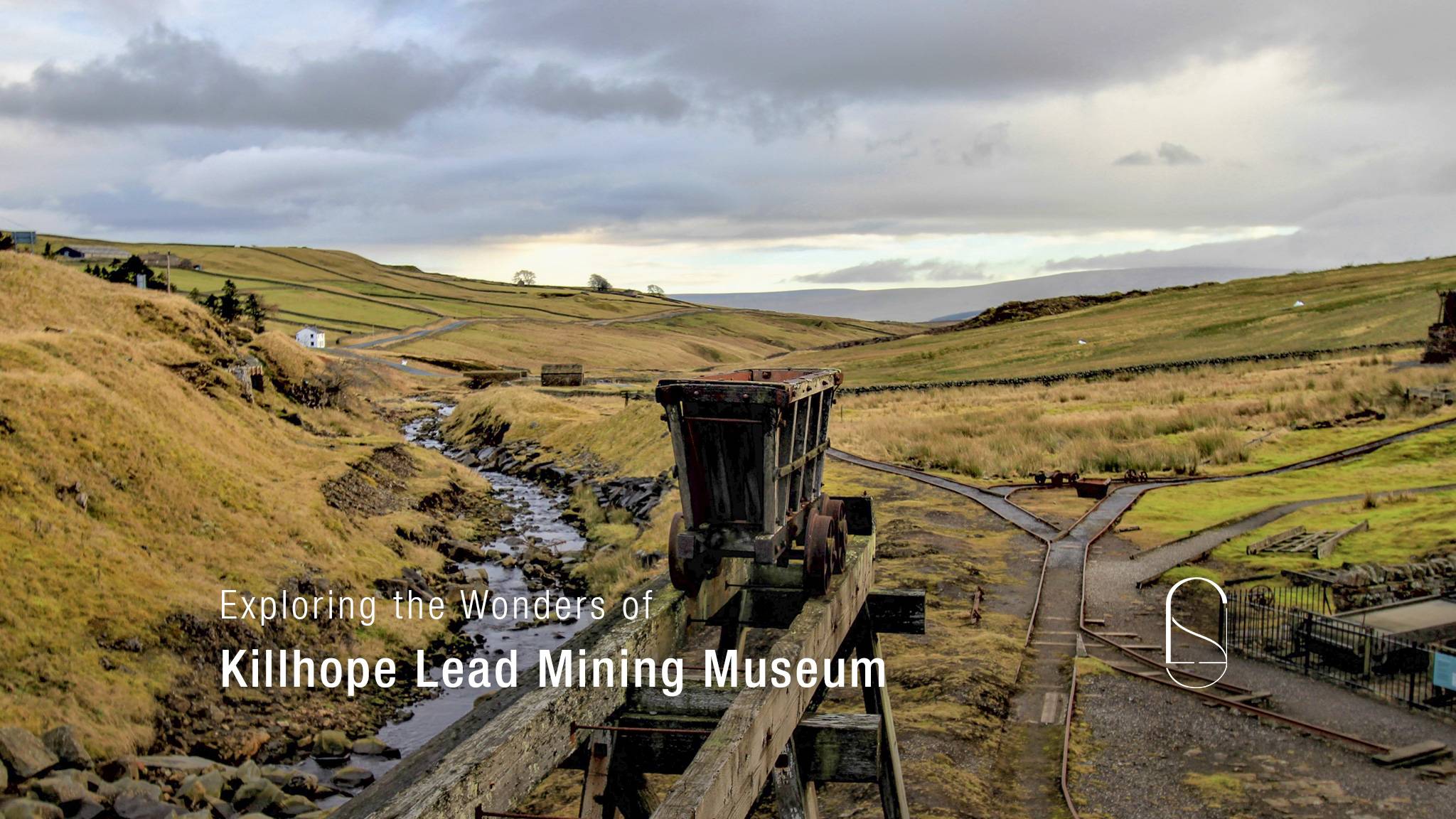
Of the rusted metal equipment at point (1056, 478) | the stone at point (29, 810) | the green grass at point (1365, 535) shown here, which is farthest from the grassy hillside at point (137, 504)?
the rusted metal equipment at point (1056, 478)

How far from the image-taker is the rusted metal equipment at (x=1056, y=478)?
36781mm

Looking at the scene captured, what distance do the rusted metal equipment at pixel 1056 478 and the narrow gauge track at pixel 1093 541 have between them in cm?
114

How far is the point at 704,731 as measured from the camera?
852 centimetres

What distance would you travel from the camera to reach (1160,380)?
65.6 meters

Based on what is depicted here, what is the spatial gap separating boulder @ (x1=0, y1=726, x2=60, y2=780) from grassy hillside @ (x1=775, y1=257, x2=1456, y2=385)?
74388mm

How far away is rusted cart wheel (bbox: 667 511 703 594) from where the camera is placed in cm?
1183

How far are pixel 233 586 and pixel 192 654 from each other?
131 inches

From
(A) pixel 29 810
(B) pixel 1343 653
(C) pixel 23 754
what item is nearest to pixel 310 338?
(C) pixel 23 754

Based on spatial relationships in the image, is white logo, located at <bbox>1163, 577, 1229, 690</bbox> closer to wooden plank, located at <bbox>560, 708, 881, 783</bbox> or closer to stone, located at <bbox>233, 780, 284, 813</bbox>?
wooden plank, located at <bbox>560, 708, 881, 783</bbox>

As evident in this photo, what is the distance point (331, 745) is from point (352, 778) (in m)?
1.51

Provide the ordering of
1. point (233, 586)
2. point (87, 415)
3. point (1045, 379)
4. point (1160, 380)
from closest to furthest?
point (233, 586) < point (87, 415) < point (1160, 380) < point (1045, 379)

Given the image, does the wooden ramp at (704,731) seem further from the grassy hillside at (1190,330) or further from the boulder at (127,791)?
the grassy hillside at (1190,330)

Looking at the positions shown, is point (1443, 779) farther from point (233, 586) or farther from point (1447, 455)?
point (1447, 455)

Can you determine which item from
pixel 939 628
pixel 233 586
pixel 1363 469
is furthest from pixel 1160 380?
pixel 233 586
